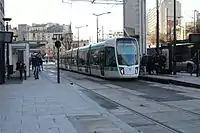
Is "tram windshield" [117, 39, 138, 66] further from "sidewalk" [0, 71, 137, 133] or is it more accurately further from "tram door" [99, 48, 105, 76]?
"sidewalk" [0, 71, 137, 133]

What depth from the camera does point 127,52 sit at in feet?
112

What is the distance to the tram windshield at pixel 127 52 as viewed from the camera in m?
33.8

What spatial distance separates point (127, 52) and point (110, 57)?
1.51 metres

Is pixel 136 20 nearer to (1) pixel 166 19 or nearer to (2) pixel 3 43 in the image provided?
(2) pixel 3 43

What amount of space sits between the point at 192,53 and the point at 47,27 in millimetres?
110756

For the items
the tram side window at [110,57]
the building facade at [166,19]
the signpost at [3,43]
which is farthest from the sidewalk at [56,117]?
the building facade at [166,19]

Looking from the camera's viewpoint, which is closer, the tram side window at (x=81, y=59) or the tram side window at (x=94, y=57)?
the tram side window at (x=94, y=57)

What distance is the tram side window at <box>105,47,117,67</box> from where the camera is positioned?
1347 inches

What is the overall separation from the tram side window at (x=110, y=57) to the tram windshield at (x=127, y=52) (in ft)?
1.73

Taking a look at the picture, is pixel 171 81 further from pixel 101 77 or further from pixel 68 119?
pixel 68 119

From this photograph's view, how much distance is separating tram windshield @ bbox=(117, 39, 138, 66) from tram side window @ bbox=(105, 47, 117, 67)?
53 cm

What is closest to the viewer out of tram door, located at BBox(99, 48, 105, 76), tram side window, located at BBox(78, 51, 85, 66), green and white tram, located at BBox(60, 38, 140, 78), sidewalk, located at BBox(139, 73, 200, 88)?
sidewalk, located at BBox(139, 73, 200, 88)

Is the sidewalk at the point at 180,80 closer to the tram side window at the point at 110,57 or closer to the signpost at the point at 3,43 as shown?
the tram side window at the point at 110,57

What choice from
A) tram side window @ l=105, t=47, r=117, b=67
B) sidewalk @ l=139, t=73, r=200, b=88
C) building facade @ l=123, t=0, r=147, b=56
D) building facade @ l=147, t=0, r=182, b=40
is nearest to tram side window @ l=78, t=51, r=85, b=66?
building facade @ l=123, t=0, r=147, b=56
